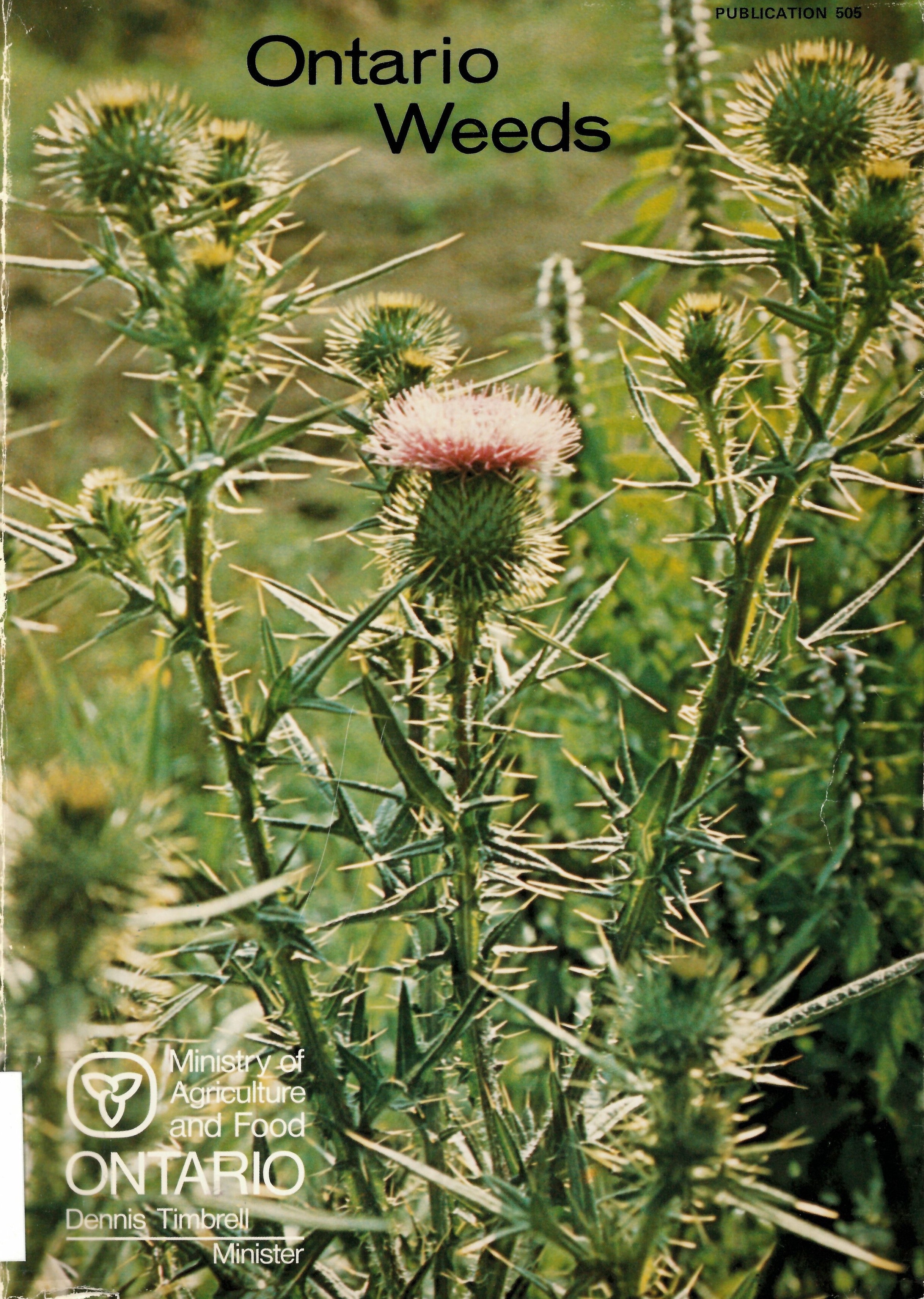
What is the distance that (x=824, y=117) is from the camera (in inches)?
57.0

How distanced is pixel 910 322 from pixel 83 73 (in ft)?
12.3

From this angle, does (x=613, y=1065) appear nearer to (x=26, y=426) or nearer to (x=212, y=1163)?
(x=212, y=1163)

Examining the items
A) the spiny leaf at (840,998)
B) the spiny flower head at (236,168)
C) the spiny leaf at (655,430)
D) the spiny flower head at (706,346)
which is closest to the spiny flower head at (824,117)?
the spiny flower head at (706,346)

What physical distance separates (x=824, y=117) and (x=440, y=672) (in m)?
0.82

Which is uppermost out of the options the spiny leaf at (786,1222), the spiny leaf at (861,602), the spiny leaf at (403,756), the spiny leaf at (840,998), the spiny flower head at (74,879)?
the spiny leaf at (861,602)

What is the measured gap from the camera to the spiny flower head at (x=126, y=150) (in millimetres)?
1380

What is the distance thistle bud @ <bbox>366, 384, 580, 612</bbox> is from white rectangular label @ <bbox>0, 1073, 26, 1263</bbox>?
32.6 inches

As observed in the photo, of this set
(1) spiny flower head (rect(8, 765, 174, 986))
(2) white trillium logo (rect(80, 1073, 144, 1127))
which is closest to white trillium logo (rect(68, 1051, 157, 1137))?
(2) white trillium logo (rect(80, 1073, 144, 1127))

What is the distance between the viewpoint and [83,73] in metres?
4.28

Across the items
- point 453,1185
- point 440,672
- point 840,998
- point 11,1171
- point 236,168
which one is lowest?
point 11,1171

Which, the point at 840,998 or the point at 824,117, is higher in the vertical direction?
the point at 824,117

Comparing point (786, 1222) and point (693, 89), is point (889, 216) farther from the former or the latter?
point (693, 89)

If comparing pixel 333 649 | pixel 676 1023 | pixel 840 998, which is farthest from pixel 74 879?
pixel 840 998

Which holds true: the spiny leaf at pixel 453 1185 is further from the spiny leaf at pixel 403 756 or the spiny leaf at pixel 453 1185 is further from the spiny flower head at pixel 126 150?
the spiny flower head at pixel 126 150
